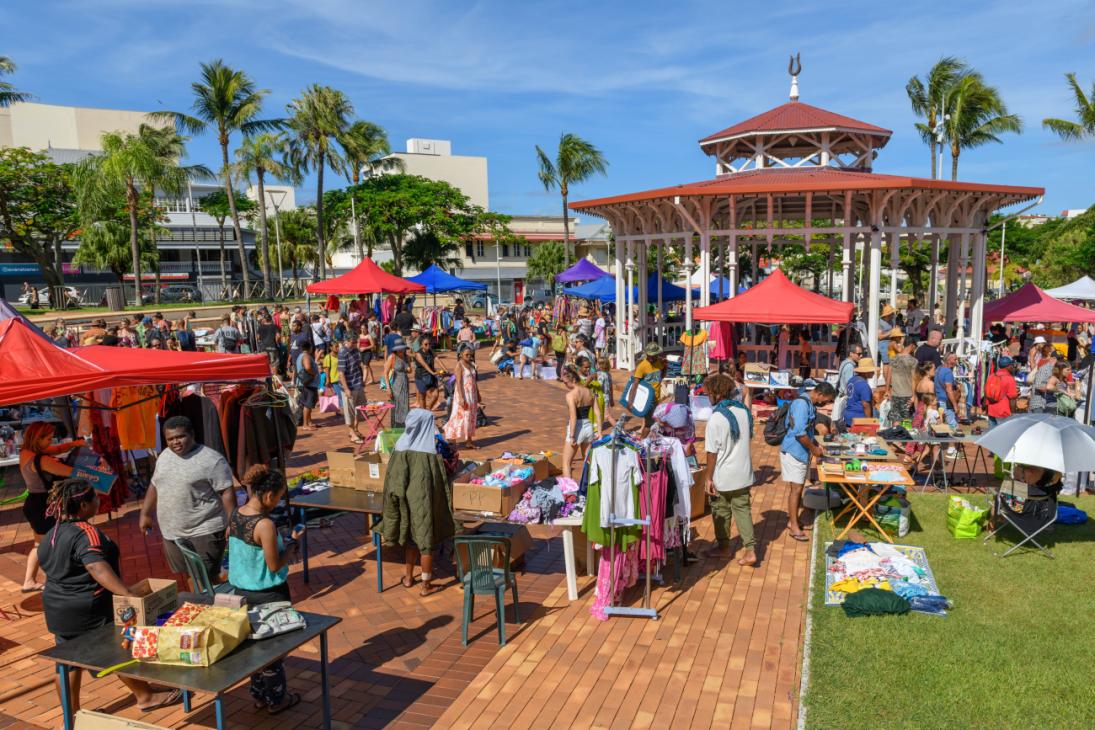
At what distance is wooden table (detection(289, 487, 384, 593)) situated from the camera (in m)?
6.71

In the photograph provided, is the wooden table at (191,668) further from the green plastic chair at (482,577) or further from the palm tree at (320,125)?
the palm tree at (320,125)

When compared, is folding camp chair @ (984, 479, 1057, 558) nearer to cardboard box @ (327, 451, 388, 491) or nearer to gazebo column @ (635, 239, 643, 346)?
cardboard box @ (327, 451, 388, 491)

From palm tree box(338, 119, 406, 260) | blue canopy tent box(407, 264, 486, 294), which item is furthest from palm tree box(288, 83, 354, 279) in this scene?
blue canopy tent box(407, 264, 486, 294)

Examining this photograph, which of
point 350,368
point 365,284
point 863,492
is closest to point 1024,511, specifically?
point 863,492

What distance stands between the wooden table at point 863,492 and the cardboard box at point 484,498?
10.2ft

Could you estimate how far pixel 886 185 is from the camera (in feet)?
46.0

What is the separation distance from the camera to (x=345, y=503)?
6953 millimetres

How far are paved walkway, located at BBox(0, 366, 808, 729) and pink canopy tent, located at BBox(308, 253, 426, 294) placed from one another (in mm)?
13591

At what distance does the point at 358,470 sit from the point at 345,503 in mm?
426

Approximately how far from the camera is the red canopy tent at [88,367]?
6023 millimetres

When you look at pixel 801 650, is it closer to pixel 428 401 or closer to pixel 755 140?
pixel 428 401

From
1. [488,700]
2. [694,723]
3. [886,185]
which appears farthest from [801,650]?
[886,185]

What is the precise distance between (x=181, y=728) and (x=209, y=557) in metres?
1.31

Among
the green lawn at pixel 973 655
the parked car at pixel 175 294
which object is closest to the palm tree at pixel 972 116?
the green lawn at pixel 973 655
